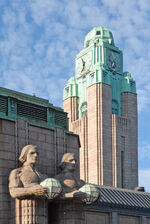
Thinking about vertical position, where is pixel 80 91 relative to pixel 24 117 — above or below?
above

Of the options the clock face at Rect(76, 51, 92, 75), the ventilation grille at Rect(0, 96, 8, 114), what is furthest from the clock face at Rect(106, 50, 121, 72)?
the ventilation grille at Rect(0, 96, 8, 114)

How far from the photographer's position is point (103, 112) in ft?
344

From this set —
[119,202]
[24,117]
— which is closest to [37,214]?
[24,117]

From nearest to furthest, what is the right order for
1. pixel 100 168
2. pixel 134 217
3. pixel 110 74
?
pixel 134 217 → pixel 100 168 → pixel 110 74

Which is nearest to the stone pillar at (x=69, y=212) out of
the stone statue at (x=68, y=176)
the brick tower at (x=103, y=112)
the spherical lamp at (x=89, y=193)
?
the spherical lamp at (x=89, y=193)

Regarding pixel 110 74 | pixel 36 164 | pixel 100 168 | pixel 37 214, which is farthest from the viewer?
pixel 110 74

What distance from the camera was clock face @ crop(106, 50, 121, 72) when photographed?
11175cm

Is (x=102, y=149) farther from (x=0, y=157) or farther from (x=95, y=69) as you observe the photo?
(x=0, y=157)

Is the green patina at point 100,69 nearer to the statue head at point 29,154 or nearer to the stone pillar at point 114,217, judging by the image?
the stone pillar at point 114,217

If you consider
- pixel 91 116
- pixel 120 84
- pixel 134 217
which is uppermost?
pixel 120 84

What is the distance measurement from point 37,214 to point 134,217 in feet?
79.7

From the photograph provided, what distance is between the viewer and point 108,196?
164ft

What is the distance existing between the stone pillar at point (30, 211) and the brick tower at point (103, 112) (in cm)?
7495

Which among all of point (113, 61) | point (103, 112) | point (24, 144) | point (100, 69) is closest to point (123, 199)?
point (24, 144)
